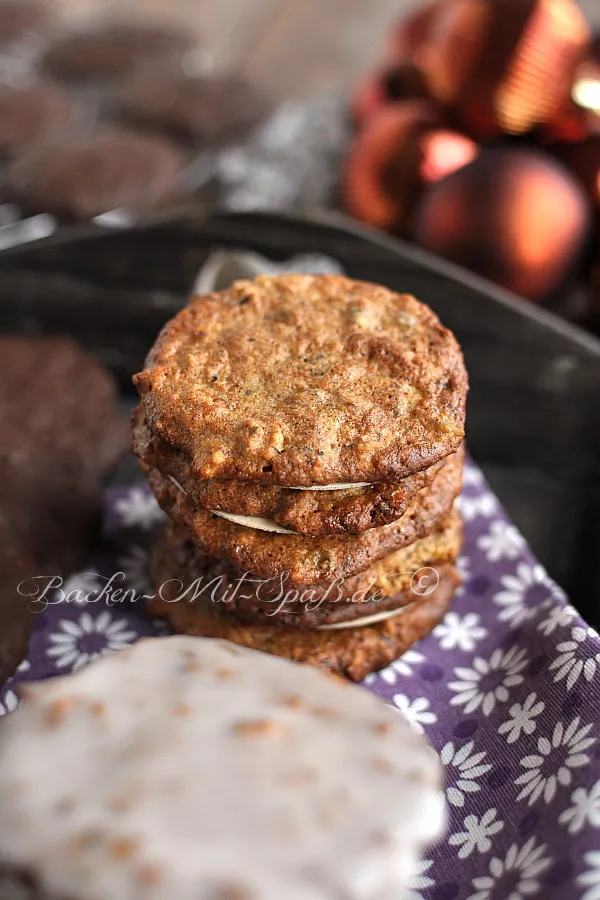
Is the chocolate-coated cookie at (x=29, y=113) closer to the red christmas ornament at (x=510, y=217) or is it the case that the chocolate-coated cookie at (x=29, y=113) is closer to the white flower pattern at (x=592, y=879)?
the red christmas ornament at (x=510, y=217)

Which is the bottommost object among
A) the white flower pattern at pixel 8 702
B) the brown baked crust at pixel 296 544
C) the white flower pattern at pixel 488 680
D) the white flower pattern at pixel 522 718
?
the white flower pattern at pixel 8 702

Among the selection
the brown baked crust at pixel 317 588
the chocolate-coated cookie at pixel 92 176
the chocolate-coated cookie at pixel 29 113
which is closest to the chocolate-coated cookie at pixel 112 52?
the chocolate-coated cookie at pixel 29 113

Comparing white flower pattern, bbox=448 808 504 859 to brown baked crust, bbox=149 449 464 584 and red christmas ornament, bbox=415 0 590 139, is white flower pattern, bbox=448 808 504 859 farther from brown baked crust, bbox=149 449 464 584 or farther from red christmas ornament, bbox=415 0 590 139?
red christmas ornament, bbox=415 0 590 139

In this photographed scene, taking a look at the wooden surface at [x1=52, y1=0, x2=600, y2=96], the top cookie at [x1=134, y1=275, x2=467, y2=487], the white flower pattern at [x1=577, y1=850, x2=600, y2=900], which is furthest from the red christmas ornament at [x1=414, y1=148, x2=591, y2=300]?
the wooden surface at [x1=52, y1=0, x2=600, y2=96]

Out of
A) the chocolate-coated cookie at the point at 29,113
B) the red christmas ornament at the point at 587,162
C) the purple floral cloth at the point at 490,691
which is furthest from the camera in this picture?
the chocolate-coated cookie at the point at 29,113

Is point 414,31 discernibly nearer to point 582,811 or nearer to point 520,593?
point 520,593
